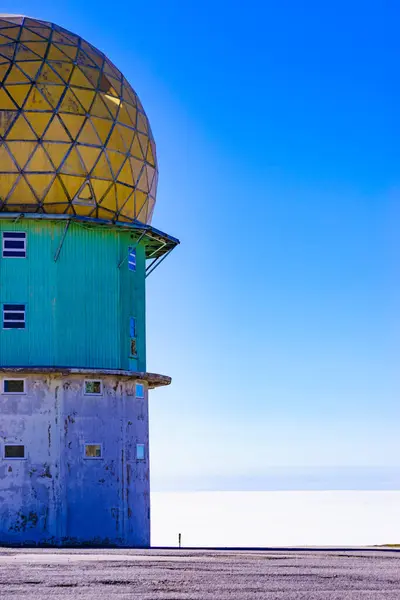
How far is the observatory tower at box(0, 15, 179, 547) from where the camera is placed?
31.5m

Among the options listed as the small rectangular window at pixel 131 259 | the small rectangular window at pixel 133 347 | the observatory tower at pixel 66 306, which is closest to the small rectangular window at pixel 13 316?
the observatory tower at pixel 66 306

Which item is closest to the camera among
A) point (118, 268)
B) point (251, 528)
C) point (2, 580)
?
point (2, 580)

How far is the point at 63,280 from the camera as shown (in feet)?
107

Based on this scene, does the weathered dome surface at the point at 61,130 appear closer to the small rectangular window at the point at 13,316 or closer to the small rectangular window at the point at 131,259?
the small rectangular window at the point at 131,259

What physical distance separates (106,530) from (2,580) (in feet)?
54.4

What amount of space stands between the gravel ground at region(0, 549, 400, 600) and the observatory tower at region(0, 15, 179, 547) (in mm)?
10359

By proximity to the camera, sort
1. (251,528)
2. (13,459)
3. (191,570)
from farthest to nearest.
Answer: (251,528)
(13,459)
(191,570)

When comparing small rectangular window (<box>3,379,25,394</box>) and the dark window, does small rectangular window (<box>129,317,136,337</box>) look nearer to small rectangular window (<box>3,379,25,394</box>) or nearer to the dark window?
the dark window

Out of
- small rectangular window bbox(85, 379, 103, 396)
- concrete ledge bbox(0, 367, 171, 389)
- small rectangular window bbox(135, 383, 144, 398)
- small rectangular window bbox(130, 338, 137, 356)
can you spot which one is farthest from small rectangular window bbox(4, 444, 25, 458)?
small rectangular window bbox(130, 338, 137, 356)

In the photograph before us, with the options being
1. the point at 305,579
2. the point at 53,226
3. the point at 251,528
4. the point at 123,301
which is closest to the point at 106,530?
the point at 123,301

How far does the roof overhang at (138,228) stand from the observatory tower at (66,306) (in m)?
0.06

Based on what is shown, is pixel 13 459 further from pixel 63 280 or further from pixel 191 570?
pixel 191 570

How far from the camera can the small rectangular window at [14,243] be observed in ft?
107

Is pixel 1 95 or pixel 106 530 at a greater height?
pixel 1 95
